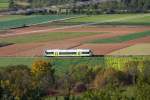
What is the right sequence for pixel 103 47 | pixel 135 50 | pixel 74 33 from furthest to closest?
pixel 74 33
pixel 103 47
pixel 135 50

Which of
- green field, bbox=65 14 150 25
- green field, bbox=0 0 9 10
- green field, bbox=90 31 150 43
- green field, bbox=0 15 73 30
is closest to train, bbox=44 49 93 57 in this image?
green field, bbox=90 31 150 43

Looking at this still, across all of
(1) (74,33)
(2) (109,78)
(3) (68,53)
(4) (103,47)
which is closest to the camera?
(2) (109,78)

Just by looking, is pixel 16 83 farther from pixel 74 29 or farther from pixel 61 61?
pixel 74 29

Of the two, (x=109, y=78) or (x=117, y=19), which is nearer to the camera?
(x=109, y=78)

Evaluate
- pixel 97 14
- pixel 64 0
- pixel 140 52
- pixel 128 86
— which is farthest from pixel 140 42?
pixel 64 0

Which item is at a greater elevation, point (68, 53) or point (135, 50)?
point (135, 50)

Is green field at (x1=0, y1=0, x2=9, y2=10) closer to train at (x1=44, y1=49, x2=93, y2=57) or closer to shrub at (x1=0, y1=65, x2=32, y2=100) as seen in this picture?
train at (x1=44, y1=49, x2=93, y2=57)

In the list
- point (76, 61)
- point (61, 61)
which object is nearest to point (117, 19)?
point (76, 61)
